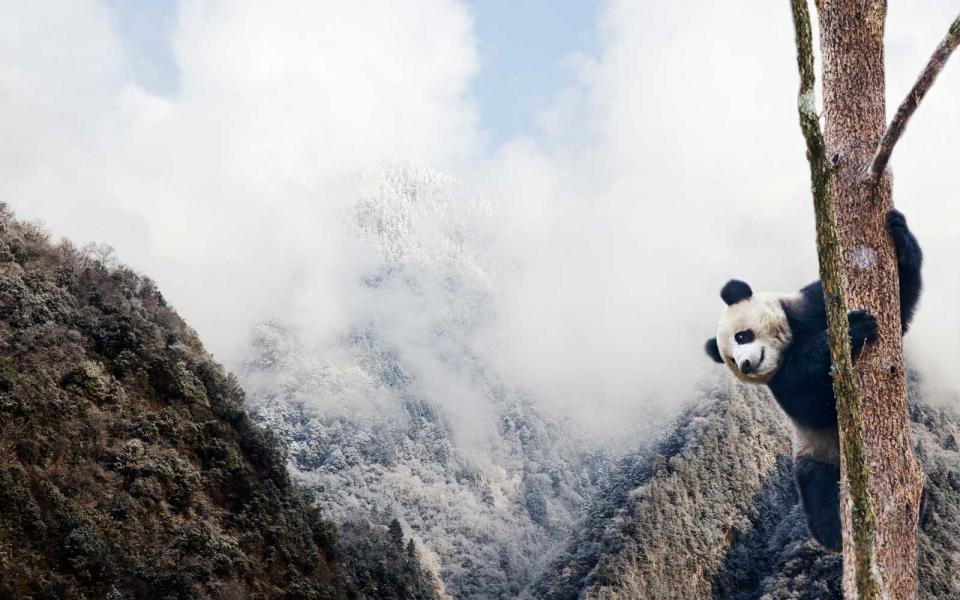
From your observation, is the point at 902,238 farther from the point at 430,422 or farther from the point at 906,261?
the point at 430,422

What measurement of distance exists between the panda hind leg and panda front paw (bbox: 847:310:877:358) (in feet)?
2.76

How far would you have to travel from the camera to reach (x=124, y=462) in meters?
25.1

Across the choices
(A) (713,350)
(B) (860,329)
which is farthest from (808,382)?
(B) (860,329)

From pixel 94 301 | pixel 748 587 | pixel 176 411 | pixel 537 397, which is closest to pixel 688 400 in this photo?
pixel 748 587

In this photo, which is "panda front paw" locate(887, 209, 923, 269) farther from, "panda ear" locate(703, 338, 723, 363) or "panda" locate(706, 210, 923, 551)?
"panda ear" locate(703, 338, 723, 363)

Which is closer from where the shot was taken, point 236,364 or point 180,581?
point 180,581

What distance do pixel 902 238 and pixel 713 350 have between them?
0.84 meters

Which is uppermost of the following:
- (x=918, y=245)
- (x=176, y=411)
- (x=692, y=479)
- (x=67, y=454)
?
(x=692, y=479)

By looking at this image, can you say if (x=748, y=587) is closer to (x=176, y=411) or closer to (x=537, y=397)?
(x=176, y=411)

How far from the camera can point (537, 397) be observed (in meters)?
153

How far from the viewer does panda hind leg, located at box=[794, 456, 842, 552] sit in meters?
2.84

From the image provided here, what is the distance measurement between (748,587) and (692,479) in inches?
501

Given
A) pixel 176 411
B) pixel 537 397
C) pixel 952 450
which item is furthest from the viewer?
pixel 537 397

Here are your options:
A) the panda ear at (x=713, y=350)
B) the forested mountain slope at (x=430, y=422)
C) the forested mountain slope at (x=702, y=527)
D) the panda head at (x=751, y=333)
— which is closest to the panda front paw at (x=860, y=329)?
the panda head at (x=751, y=333)
